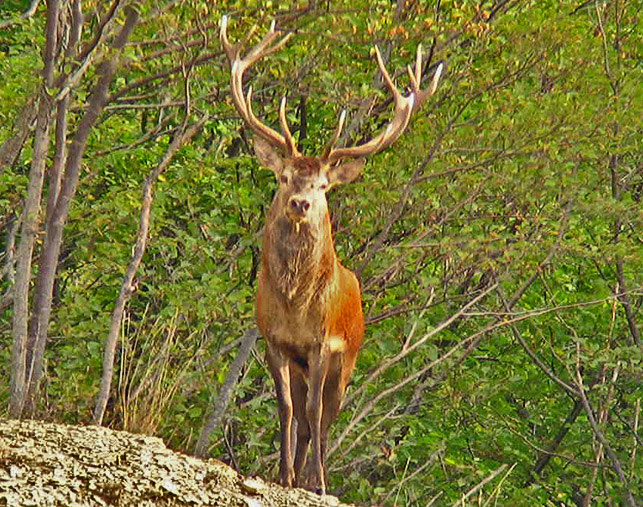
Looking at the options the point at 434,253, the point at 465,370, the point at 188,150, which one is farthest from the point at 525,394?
the point at 188,150

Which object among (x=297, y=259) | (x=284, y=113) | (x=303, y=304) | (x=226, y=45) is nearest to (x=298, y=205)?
(x=297, y=259)

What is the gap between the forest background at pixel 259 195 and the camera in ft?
30.2

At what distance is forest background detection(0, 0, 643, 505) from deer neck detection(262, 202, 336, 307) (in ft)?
4.08

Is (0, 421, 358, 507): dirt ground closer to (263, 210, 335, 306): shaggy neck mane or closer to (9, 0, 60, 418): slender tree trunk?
(263, 210, 335, 306): shaggy neck mane

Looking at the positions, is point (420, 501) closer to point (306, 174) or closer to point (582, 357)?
point (582, 357)

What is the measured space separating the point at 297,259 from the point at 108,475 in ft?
6.12

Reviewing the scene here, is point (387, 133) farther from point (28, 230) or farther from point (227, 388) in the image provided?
point (227, 388)

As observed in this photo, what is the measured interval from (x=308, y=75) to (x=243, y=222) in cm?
124

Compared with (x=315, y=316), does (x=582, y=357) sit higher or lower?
lower

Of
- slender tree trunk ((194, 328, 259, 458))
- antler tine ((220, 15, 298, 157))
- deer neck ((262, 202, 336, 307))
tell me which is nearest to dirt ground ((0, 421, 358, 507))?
deer neck ((262, 202, 336, 307))

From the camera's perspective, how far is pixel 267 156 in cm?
802

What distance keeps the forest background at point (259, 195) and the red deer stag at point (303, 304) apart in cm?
104

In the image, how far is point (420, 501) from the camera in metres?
13.4

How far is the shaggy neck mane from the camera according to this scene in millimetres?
7707
